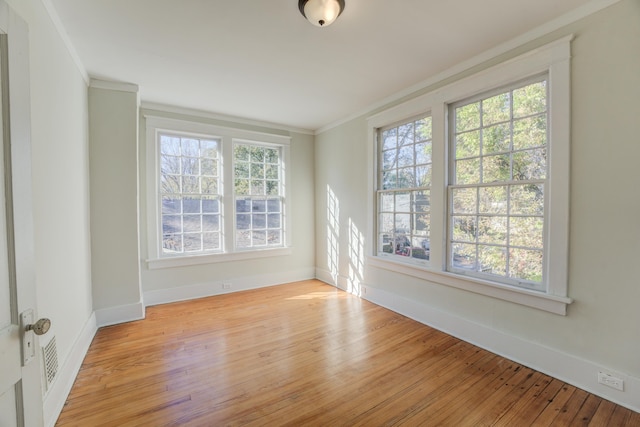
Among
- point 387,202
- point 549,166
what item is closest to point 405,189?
point 387,202

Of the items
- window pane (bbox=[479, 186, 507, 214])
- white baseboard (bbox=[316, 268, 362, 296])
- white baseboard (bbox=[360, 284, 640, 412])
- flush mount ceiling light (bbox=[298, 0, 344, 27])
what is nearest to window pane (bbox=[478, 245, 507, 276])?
window pane (bbox=[479, 186, 507, 214])

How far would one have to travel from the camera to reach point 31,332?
93 cm

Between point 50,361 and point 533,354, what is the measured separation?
3.41 m

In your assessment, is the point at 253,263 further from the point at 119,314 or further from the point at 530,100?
the point at 530,100

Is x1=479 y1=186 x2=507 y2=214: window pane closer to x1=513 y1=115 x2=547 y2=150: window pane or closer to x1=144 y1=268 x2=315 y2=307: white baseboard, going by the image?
x1=513 y1=115 x2=547 y2=150: window pane

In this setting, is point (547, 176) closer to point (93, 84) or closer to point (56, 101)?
point (56, 101)

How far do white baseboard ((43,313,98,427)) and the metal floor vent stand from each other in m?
0.06

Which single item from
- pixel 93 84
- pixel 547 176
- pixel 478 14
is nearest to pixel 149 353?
pixel 93 84

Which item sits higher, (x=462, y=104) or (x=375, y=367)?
(x=462, y=104)

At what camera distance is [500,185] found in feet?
8.05

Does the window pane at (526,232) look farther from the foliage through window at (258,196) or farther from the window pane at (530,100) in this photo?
the foliage through window at (258,196)

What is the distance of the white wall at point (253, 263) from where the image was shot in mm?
3645

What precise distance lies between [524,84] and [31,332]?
10.9 ft

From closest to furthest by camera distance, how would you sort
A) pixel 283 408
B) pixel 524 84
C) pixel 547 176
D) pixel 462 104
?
pixel 283 408
pixel 547 176
pixel 524 84
pixel 462 104
